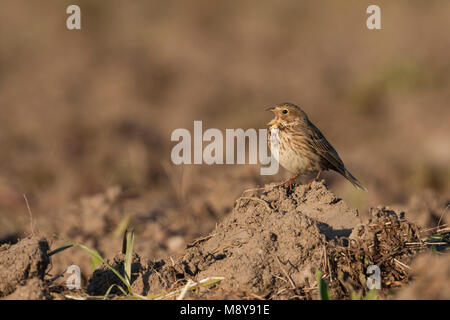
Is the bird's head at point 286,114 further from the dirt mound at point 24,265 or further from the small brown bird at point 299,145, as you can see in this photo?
the dirt mound at point 24,265

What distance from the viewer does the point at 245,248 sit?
4.12 meters

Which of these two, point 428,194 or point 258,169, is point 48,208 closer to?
point 258,169

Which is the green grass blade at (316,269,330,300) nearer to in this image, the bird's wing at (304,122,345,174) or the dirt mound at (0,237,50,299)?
the dirt mound at (0,237,50,299)

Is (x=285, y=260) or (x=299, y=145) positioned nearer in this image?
(x=285, y=260)

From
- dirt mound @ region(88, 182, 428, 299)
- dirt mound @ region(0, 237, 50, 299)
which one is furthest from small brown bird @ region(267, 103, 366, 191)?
dirt mound @ region(0, 237, 50, 299)

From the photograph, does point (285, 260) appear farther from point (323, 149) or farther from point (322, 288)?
point (323, 149)

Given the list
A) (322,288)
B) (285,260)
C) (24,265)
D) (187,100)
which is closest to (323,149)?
(285,260)

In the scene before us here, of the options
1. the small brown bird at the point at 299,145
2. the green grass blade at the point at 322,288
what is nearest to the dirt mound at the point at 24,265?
the green grass blade at the point at 322,288

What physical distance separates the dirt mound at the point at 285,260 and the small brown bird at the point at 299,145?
4.84 feet

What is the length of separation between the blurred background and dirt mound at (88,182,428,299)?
→ 1406 millimetres

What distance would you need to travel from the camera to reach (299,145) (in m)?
6.01

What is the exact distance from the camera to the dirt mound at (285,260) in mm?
3914

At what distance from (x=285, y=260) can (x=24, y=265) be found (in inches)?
58.9

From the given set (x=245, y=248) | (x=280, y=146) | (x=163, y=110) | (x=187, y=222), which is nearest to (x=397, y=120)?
(x=163, y=110)
